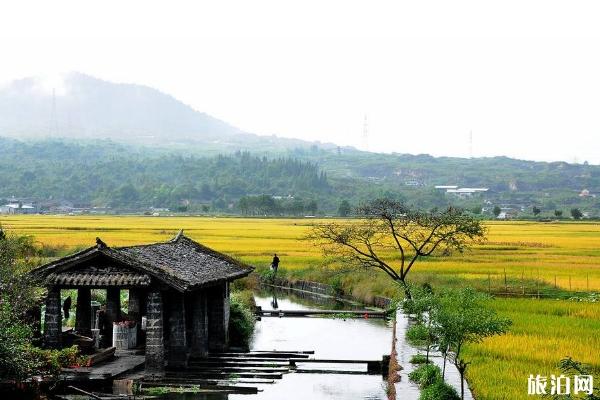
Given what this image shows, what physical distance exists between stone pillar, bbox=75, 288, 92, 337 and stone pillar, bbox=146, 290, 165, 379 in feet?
11.3

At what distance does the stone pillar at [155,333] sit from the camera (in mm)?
22516

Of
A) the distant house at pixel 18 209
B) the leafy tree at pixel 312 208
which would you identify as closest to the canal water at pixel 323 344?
the leafy tree at pixel 312 208

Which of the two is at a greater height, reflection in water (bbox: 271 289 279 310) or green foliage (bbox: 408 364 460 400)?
green foliage (bbox: 408 364 460 400)

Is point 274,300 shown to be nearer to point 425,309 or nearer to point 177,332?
point 177,332

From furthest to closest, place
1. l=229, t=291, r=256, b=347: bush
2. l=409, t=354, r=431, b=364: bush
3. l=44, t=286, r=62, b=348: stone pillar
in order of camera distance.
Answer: l=229, t=291, r=256, b=347: bush
l=44, t=286, r=62, b=348: stone pillar
l=409, t=354, r=431, b=364: bush

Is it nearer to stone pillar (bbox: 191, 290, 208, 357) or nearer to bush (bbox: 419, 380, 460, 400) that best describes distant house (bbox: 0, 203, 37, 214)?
stone pillar (bbox: 191, 290, 208, 357)

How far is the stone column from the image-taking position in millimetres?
23297

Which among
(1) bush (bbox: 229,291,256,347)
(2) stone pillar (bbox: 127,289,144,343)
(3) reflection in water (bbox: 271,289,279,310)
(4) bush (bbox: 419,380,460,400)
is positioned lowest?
(3) reflection in water (bbox: 271,289,279,310)

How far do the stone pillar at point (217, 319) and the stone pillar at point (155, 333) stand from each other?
3.92 m

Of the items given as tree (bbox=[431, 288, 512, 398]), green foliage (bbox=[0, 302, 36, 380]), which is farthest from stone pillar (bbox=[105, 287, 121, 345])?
tree (bbox=[431, 288, 512, 398])

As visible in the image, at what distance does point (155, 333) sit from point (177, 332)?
104 centimetres

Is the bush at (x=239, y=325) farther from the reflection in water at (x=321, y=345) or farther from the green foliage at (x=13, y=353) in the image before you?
the green foliage at (x=13, y=353)

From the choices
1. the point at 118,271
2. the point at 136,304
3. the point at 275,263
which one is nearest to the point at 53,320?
the point at 118,271

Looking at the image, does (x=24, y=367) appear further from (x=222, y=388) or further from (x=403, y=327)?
(x=403, y=327)
